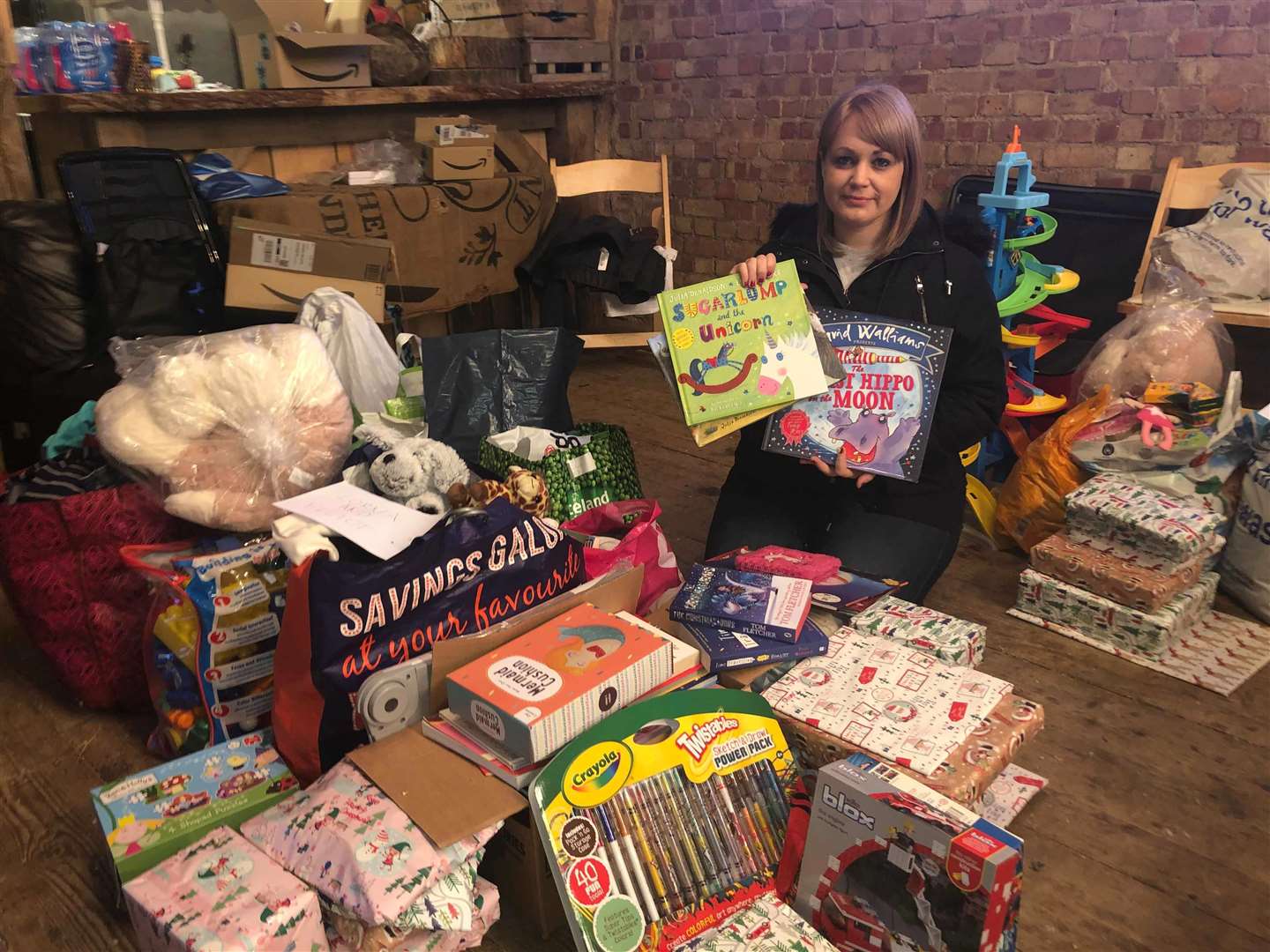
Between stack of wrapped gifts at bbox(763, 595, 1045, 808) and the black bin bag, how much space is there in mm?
977

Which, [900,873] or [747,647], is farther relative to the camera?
[747,647]

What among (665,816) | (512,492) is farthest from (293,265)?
(665,816)

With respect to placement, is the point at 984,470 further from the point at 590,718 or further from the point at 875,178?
the point at 590,718

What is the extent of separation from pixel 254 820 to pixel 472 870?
0.32 metres

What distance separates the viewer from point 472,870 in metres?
1.28

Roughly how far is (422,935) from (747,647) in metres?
0.65

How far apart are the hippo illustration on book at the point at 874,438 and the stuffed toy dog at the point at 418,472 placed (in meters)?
0.75

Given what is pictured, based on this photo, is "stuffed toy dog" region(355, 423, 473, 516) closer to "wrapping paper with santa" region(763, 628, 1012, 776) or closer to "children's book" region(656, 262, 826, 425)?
"children's book" region(656, 262, 826, 425)

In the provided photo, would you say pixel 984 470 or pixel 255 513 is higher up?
pixel 255 513

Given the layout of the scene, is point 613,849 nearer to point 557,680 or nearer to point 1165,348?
point 557,680

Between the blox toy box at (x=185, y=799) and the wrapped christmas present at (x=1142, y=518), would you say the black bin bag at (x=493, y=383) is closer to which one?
the blox toy box at (x=185, y=799)

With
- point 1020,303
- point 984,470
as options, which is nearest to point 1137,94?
point 1020,303

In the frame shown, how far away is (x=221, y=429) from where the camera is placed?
5.86 feet

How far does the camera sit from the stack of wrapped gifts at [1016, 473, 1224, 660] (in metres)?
2.04
